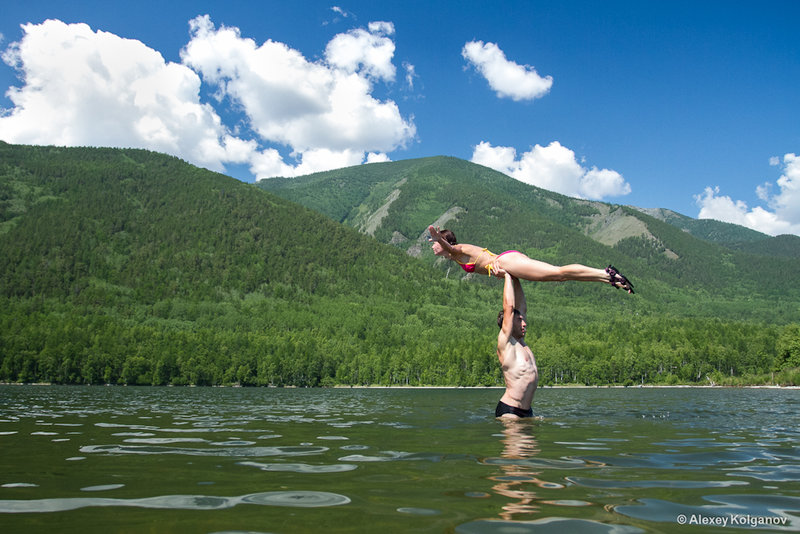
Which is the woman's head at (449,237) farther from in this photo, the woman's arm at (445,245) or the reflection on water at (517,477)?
the reflection on water at (517,477)

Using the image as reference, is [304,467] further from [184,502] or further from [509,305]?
[509,305]

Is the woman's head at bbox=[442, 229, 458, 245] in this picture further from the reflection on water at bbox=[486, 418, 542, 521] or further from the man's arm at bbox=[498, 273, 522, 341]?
the reflection on water at bbox=[486, 418, 542, 521]

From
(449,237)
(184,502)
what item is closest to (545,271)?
(449,237)

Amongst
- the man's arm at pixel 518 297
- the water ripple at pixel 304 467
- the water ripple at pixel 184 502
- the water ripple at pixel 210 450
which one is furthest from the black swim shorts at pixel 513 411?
the water ripple at pixel 184 502

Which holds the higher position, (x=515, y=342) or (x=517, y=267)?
(x=517, y=267)

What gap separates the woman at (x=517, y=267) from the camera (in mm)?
11953

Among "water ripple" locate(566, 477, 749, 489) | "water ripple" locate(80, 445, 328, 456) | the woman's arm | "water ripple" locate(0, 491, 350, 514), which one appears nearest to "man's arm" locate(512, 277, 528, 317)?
the woman's arm

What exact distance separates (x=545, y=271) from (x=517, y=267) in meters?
1.00

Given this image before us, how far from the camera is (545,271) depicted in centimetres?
1303

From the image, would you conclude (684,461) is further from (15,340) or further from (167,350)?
(15,340)

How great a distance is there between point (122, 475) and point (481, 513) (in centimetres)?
508

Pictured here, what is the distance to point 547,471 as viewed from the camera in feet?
24.5

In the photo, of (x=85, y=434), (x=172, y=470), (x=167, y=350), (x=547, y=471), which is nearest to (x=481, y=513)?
(x=547, y=471)

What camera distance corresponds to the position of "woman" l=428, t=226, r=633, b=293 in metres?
12.0
